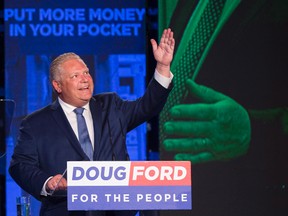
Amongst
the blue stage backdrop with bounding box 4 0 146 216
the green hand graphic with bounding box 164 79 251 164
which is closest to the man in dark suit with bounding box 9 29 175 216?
the green hand graphic with bounding box 164 79 251 164

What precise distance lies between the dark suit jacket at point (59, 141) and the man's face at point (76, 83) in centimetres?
6

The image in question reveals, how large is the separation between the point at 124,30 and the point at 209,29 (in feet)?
2.42

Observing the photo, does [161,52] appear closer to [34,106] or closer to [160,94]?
[160,94]

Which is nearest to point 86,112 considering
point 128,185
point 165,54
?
point 165,54

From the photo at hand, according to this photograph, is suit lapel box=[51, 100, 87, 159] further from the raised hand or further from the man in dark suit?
the raised hand

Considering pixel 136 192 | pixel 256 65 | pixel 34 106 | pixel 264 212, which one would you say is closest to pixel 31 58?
pixel 34 106

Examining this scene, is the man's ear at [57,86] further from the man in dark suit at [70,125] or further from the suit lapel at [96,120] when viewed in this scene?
the suit lapel at [96,120]

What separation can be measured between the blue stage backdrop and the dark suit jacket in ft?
8.25

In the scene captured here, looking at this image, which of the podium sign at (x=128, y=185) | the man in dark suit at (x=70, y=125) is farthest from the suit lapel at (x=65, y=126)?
the podium sign at (x=128, y=185)

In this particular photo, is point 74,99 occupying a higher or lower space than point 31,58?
lower

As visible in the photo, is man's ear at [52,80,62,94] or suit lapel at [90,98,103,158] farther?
man's ear at [52,80,62,94]

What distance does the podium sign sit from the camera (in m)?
2.53

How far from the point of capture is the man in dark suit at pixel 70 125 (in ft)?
9.89

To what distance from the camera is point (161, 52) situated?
315 centimetres
